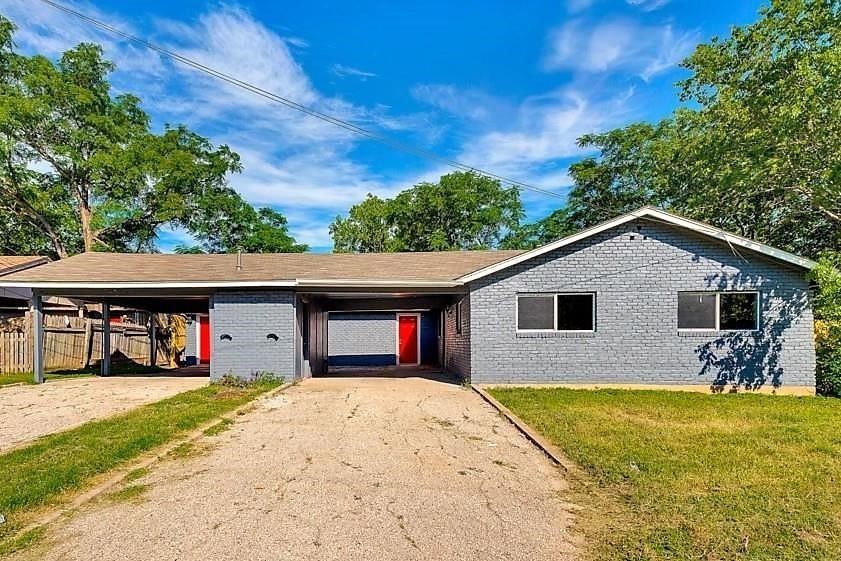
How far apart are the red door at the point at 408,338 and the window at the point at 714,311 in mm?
10766

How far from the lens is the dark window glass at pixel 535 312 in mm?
11734

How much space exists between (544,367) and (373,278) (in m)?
4.50

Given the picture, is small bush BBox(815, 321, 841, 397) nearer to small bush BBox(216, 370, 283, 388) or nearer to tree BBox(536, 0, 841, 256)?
tree BBox(536, 0, 841, 256)

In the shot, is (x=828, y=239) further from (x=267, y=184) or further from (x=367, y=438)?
(x=267, y=184)

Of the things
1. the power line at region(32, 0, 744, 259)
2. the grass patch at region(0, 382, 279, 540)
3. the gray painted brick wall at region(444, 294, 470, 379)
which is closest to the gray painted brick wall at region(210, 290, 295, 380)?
the grass patch at region(0, 382, 279, 540)

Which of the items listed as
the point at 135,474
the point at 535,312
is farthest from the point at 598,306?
the point at 135,474

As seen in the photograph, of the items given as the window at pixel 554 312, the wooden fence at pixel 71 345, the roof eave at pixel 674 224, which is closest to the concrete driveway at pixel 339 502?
the window at pixel 554 312

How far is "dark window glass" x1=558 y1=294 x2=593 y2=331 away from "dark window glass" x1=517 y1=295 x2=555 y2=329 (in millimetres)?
208

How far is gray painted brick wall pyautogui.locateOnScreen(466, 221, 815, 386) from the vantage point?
11188 millimetres

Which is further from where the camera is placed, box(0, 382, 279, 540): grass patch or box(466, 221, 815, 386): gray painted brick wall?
box(466, 221, 815, 386): gray painted brick wall

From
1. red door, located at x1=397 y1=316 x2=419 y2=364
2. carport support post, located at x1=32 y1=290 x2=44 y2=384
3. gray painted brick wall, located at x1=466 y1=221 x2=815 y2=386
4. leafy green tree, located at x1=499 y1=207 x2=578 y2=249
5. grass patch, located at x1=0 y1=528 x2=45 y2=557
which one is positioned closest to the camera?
grass patch, located at x1=0 y1=528 x2=45 y2=557

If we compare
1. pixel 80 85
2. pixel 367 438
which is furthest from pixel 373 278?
pixel 80 85

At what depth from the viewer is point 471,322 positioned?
38.8 feet

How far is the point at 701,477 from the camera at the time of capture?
5012mm
